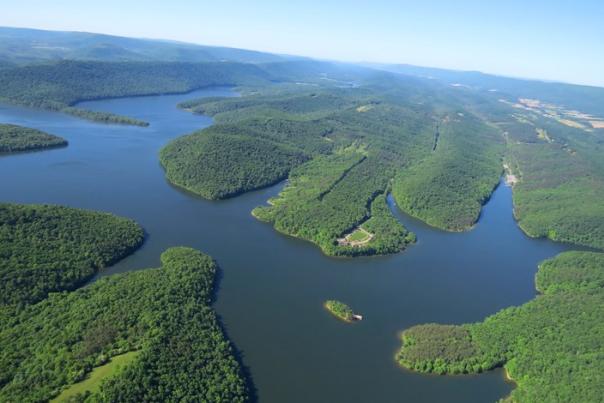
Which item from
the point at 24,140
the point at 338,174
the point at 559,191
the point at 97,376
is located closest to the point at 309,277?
the point at 97,376

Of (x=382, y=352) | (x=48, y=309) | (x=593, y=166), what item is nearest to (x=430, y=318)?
(x=382, y=352)

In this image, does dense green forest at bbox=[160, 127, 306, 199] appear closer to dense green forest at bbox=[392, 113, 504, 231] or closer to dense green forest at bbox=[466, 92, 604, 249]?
dense green forest at bbox=[392, 113, 504, 231]

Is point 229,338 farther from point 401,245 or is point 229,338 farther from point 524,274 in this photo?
point 524,274

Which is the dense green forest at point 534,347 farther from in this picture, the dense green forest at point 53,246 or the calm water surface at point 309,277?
the dense green forest at point 53,246

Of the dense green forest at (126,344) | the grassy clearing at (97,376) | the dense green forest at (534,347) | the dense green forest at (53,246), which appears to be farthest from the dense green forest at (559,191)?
the grassy clearing at (97,376)

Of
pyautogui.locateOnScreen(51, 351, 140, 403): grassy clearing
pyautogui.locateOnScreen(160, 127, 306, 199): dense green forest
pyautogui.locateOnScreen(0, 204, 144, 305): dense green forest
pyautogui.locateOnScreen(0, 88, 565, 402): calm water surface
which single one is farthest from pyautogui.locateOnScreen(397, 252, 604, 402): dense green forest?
pyautogui.locateOnScreen(160, 127, 306, 199): dense green forest
